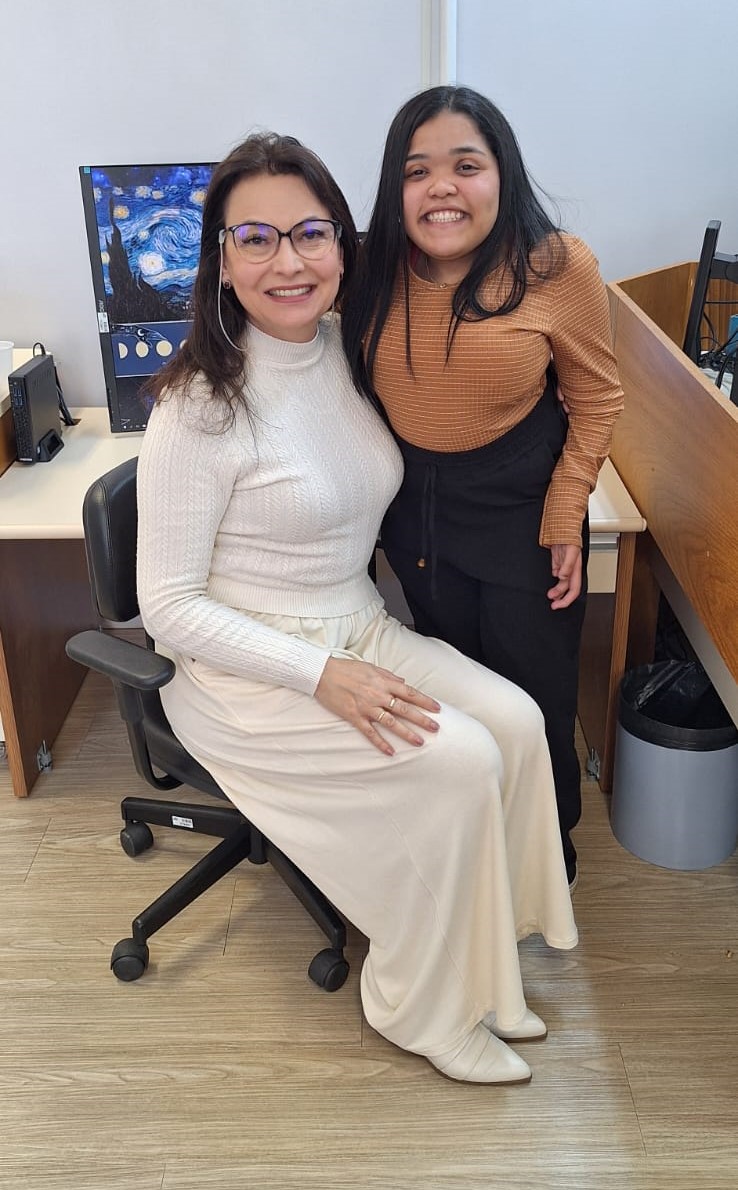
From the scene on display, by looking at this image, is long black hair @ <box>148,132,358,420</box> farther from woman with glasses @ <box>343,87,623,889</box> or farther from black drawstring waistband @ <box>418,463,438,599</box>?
black drawstring waistband @ <box>418,463,438,599</box>

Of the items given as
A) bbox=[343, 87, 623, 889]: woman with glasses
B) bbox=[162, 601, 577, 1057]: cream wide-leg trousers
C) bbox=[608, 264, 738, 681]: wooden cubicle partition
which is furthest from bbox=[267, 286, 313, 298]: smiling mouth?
bbox=[608, 264, 738, 681]: wooden cubicle partition

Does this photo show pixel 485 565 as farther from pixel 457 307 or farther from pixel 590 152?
pixel 590 152

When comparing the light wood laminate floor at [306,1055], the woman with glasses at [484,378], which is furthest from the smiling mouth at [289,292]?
the light wood laminate floor at [306,1055]

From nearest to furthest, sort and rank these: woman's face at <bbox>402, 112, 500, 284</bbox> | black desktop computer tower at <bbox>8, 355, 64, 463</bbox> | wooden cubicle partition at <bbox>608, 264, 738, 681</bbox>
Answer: woman's face at <bbox>402, 112, 500, 284</bbox> < wooden cubicle partition at <bbox>608, 264, 738, 681</bbox> < black desktop computer tower at <bbox>8, 355, 64, 463</bbox>

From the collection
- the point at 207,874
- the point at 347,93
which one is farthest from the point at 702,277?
the point at 207,874

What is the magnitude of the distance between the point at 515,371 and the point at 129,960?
3.84 feet

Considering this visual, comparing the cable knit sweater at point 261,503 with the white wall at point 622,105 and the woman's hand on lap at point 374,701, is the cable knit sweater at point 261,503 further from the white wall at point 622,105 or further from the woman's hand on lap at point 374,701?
the white wall at point 622,105

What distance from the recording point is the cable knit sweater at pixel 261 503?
1.56 m

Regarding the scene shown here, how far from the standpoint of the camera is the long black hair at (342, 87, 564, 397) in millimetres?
1534

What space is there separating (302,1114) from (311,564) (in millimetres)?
827

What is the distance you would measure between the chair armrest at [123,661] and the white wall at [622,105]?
155 centimetres

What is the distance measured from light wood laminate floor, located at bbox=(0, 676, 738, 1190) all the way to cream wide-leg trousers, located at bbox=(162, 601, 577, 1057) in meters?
0.13

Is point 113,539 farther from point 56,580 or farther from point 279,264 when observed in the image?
point 56,580

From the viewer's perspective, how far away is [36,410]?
2.34 metres
